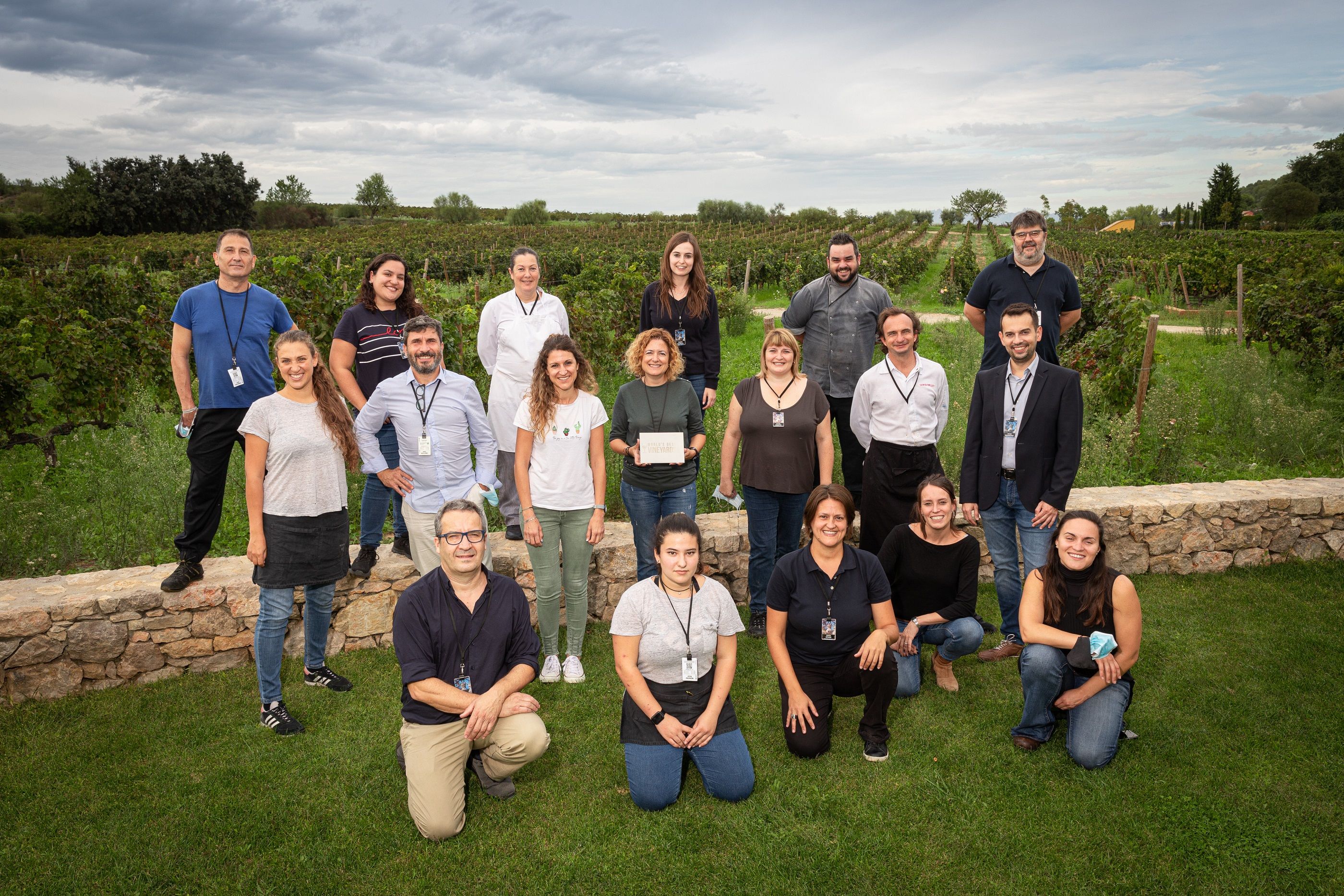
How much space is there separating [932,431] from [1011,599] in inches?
38.5

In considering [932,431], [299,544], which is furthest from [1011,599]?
[299,544]

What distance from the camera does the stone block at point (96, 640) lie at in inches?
151

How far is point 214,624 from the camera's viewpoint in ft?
13.2

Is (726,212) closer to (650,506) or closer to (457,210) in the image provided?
(457,210)

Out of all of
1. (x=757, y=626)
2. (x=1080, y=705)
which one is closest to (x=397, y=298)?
(x=757, y=626)

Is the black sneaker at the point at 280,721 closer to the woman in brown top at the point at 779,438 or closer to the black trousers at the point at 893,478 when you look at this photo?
the woman in brown top at the point at 779,438

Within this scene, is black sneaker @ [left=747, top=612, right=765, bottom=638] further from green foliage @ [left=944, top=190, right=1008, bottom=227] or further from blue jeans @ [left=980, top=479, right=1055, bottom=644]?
green foliage @ [left=944, top=190, right=1008, bottom=227]

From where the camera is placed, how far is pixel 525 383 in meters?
4.29

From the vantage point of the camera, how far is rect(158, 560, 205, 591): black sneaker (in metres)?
3.88

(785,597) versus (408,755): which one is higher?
(785,597)

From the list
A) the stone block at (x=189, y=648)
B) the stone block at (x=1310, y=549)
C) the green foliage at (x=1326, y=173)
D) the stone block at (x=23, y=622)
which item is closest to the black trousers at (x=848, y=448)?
the stone block at (x=1310, y=549)

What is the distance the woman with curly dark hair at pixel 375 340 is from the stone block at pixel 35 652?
4.62ft

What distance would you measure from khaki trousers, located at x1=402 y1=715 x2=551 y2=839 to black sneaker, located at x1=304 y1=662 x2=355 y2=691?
0.90m

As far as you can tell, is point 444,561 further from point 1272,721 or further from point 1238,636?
point 1238,636
